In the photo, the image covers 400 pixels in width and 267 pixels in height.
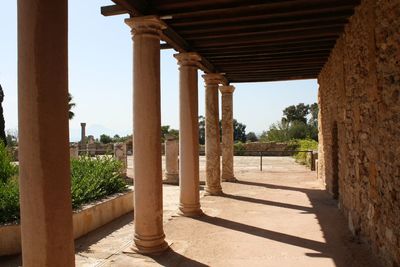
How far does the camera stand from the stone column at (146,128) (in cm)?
561

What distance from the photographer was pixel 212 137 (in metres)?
11.2

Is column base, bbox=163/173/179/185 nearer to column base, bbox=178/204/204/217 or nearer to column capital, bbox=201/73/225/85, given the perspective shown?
column capital, bbox=201/73/225/85

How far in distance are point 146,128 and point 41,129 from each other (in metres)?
2.59

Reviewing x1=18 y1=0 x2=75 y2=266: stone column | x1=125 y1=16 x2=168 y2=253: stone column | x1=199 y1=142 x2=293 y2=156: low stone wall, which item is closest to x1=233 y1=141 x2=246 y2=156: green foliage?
x1=199 y1=142 x2=293 y2=156: low stone wall

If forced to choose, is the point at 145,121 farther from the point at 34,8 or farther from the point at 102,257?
the point at 34,8

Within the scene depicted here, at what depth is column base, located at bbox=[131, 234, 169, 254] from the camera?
552 centimetres

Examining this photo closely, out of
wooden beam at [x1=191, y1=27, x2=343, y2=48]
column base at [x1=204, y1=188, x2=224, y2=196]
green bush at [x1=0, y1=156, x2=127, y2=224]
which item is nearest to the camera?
green bush at [x1=0, y1=156, x2=127, y2=224]

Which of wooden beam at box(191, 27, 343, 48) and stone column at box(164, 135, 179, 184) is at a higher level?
wooden beam at box(191, 27, 343, 48)

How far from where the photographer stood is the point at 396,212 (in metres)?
4.15

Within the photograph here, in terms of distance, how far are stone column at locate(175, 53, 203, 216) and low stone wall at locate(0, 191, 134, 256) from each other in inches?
68.8

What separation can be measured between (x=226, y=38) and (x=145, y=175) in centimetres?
Answer: 372

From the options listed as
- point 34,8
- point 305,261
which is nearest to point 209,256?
point 305,261

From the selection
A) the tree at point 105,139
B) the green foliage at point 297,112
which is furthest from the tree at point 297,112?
the tree at point 105,139

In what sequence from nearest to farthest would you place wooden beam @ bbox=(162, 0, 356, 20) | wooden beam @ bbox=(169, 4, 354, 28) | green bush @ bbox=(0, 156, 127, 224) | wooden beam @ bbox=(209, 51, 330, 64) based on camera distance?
1. wooden beam @ bbox=(162, 0, 356, 20)
2. wooden beam @ bbox=(169, 4, 354, 28)
3. green bush @ bbox=(0, 156, 127, 224)
4. wooden beam @ bbox=(209, 51, 330, 64)
